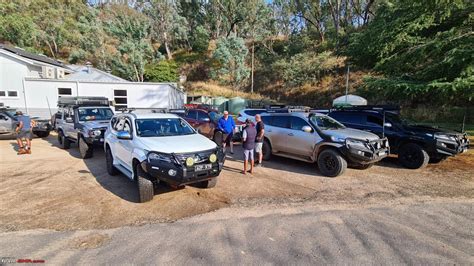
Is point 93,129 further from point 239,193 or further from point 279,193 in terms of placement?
A: point 279,193

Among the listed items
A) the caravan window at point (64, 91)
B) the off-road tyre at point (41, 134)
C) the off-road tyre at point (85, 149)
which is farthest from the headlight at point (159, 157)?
the caravan window at point (64, 91)

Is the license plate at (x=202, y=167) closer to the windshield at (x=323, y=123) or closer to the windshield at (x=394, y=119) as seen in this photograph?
the windshield at (x=323, y=123)

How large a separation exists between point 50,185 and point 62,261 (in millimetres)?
3609

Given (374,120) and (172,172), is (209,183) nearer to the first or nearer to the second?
(172,172)

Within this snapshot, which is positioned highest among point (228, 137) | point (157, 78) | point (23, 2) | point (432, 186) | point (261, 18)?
point (23, 2)

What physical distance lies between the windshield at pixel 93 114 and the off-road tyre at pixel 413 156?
1059cm

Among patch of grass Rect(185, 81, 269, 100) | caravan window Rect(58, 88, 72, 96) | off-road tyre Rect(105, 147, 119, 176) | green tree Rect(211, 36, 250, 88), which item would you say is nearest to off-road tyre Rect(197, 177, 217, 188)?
off-road tyre Rect(105, 147, 119, 176)

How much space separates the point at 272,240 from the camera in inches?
143

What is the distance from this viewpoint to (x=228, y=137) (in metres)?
8.95

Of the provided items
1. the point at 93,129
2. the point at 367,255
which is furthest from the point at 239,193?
the point at 93,129

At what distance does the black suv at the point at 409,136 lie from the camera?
7156 mm

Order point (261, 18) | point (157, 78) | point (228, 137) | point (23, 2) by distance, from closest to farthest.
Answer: point (228, 137) < point (157, 78) < point (261, 18) < point (23, 2)

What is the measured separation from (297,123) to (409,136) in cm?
340

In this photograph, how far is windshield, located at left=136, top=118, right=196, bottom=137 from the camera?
550 cm
